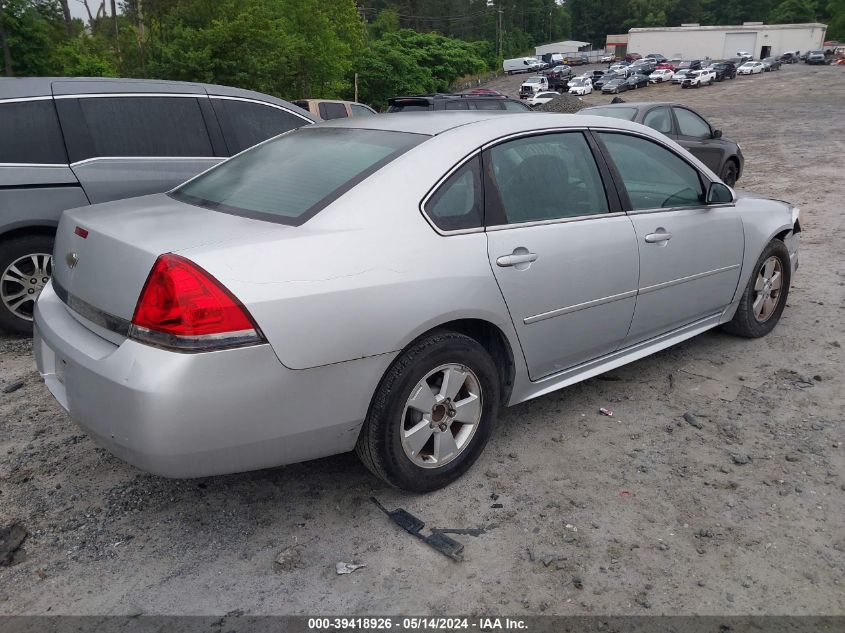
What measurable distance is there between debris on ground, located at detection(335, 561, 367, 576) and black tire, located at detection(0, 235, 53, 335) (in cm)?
323

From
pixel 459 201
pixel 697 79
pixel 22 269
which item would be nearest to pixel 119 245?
pixel 459 201

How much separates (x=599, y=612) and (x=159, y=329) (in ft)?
5.93

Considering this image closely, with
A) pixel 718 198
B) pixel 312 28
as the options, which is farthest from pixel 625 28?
pixel 718 198

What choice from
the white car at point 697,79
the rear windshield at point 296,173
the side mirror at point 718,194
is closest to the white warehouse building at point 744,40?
the white car at point 697,79

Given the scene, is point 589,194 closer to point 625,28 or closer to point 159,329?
point 159,329

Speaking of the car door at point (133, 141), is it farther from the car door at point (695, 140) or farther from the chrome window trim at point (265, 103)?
the car door at point (695, 140)

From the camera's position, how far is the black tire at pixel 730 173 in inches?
432

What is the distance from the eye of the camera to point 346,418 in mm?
2676

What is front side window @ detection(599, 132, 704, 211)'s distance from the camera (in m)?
3.82

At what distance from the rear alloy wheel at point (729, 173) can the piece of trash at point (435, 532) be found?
965cm

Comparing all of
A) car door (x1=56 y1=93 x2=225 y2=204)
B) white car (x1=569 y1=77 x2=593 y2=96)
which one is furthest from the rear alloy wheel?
white car (x1=569 y1=77 x2=593 y2=96)

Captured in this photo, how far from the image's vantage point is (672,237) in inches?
153

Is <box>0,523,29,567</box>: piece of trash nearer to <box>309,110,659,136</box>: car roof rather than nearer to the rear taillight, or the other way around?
the rear taillight

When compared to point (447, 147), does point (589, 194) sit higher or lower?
lower
